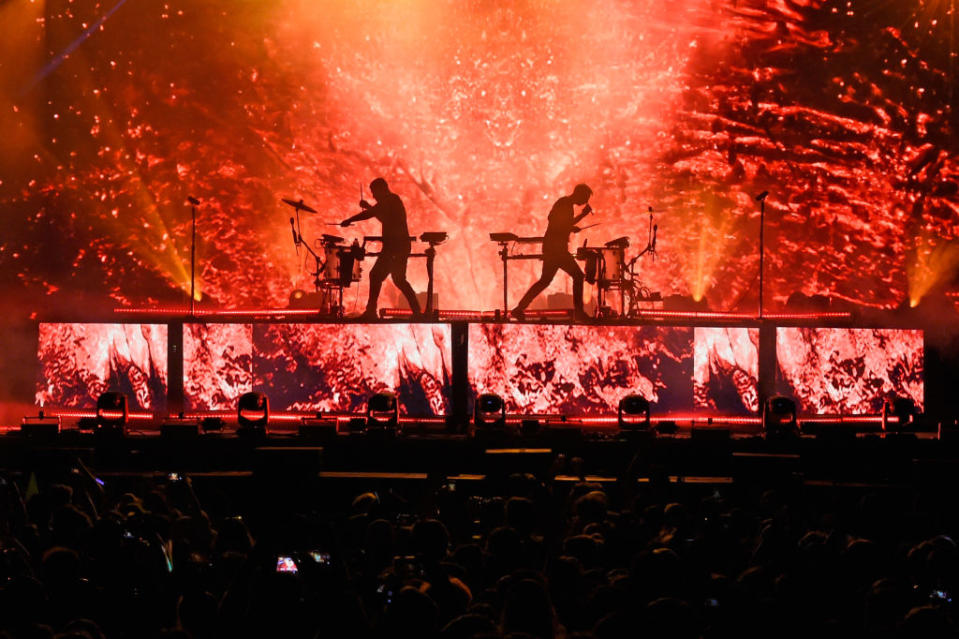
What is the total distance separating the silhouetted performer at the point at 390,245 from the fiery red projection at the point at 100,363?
2.70 metres

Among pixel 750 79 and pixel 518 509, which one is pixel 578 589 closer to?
pixel 518 509

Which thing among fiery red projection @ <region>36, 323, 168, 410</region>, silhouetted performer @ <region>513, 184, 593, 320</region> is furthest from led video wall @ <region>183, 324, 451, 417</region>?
silhouetted performer @ <region>513, 184, 593, 320</region>

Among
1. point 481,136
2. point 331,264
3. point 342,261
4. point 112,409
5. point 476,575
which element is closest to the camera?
point 476,575

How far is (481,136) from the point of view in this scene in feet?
50.6

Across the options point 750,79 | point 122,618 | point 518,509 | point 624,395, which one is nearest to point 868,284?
point 750,79

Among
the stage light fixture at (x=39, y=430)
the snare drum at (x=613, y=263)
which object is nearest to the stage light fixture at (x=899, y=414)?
the snare drum at (x=613, y=263)

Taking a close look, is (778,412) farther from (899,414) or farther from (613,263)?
(613,263)

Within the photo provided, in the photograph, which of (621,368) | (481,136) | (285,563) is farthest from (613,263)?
(285,563)

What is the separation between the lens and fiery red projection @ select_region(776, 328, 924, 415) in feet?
33.6

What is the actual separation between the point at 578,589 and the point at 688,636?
58 cm

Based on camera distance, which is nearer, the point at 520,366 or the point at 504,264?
the point at 520,366

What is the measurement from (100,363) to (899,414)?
967cm

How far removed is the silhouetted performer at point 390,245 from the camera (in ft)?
34.1

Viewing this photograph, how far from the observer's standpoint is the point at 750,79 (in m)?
14.6
